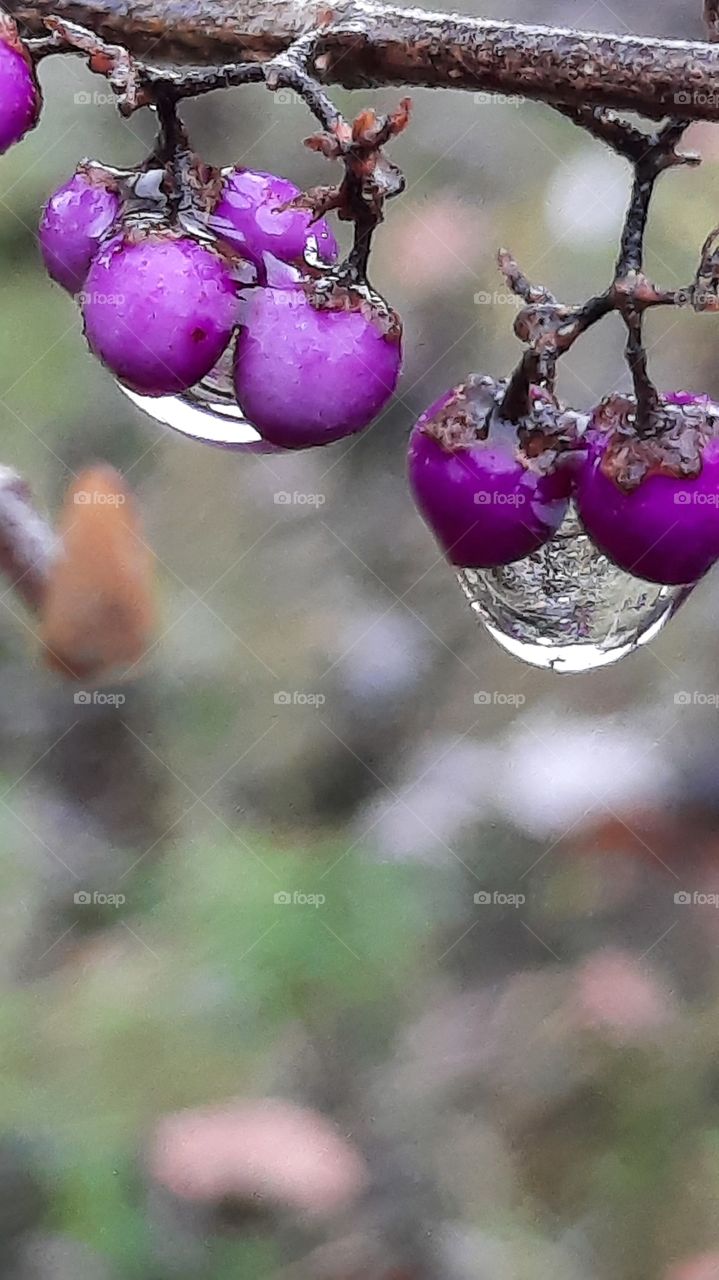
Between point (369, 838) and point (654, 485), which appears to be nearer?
point (654, 485)

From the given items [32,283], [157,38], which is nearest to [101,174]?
[157,38]

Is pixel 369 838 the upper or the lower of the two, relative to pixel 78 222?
lower

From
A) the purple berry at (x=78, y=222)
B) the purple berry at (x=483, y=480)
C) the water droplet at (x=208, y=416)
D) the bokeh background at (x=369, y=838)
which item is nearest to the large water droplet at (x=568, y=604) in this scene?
the purple berry at (x=483, y=480)

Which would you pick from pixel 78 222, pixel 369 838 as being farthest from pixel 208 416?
pixel 369 838

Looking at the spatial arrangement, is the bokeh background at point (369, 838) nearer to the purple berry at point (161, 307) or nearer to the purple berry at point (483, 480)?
the purple berry at point (483, 480)

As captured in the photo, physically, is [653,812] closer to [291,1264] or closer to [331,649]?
[331,649]

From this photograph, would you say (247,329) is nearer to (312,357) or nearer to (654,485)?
(312,357)
